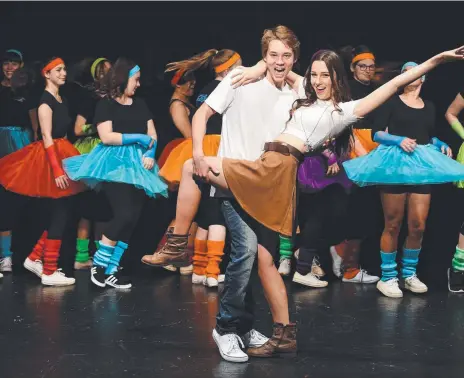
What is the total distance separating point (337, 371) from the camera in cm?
439

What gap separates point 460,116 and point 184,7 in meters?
2.10

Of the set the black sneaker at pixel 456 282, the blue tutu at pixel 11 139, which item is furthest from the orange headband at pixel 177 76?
the black sneaker at pixel 456 282

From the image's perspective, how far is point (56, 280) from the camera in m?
6.16

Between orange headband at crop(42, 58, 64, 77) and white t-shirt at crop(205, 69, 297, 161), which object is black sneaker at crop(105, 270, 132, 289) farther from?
white t-shirt at crop(205, 69, 297, 161)

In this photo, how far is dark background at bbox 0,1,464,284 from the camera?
729 cm

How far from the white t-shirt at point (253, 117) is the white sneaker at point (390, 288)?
1.62m

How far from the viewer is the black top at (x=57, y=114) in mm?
6164

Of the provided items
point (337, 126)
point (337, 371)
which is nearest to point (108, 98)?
point (337, 126)

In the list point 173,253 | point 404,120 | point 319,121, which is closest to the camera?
point 319,121

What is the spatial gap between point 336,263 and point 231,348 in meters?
2.11

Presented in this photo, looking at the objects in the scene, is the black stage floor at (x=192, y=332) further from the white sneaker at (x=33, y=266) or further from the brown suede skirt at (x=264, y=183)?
the brown suede skirt at (x=264, y=183)

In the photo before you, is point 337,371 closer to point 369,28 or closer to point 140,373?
point 140,373

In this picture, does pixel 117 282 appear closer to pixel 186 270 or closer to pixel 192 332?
pixel 186 270

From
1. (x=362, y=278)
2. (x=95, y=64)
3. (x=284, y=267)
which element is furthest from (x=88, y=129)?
(x=362, y=278)
